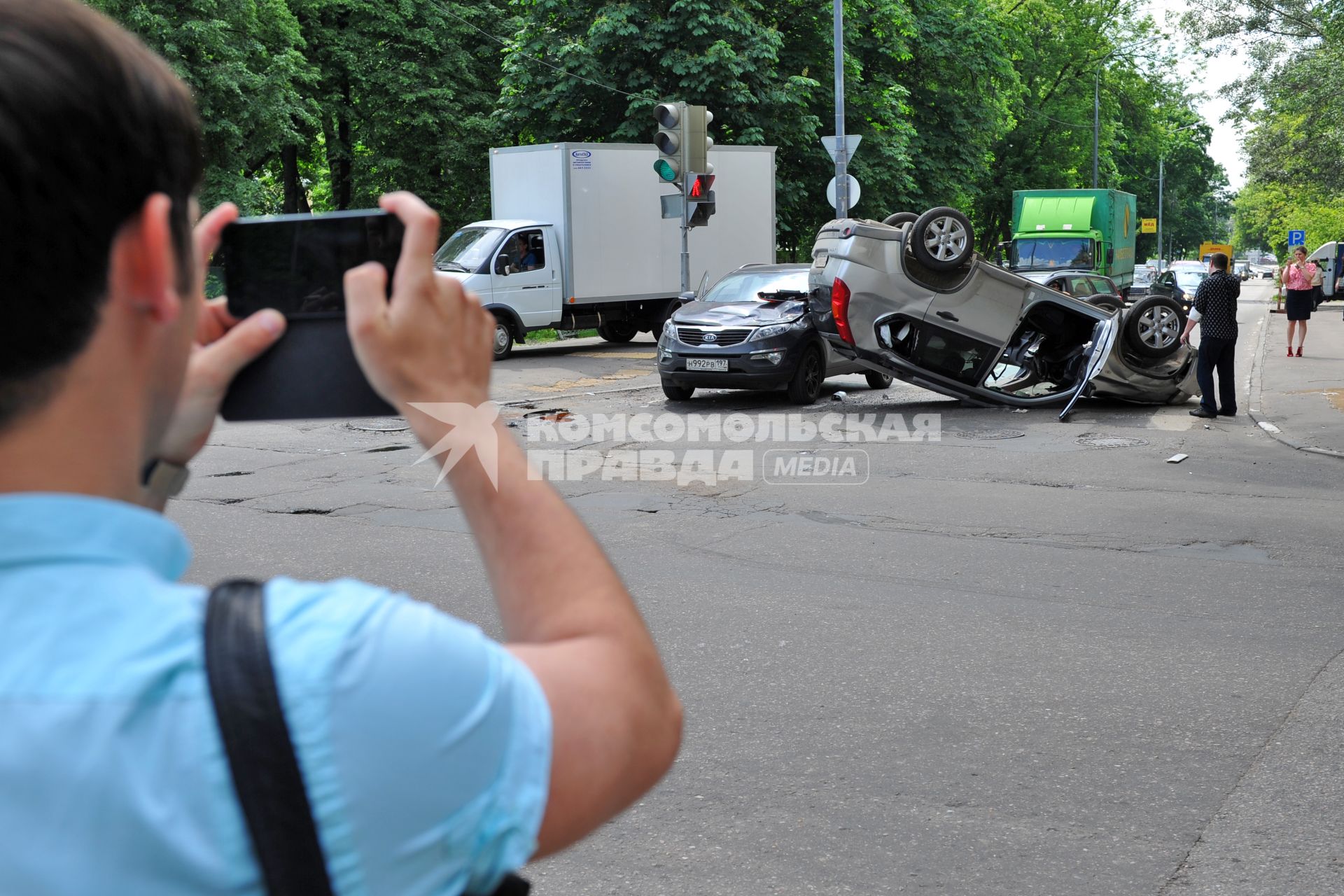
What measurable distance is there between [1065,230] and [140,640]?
34915mm

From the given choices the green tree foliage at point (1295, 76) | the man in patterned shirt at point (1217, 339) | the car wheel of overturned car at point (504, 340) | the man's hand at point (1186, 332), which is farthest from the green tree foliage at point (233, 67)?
the green tree foliage at point (1295, 76)

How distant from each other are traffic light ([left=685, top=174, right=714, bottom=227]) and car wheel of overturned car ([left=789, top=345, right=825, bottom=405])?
3756 millimetres

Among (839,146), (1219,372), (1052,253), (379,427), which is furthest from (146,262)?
(1052,253)

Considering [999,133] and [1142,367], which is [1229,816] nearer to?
[1142,367]

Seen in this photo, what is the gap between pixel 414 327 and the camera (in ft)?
3.72

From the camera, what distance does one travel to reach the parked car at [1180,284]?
34.3 m

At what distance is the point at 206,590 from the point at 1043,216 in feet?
116

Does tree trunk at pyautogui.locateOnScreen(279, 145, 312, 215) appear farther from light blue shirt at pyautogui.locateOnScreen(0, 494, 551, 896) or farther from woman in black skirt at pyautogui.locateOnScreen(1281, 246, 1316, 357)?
light blue shirt at pyautogui.locateOnScreen(0, 494, 551, 896)

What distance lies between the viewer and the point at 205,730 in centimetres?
83

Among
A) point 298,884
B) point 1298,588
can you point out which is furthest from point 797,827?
point 1298,588

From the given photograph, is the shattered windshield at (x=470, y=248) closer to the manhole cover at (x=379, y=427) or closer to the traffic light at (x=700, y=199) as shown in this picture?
the traffic light at (x=700, y=199)

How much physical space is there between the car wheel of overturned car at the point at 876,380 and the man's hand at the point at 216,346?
1595 cm

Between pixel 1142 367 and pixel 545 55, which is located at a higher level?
pixel 545 55

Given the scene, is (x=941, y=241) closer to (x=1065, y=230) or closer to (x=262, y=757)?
(x=262, y=757)
